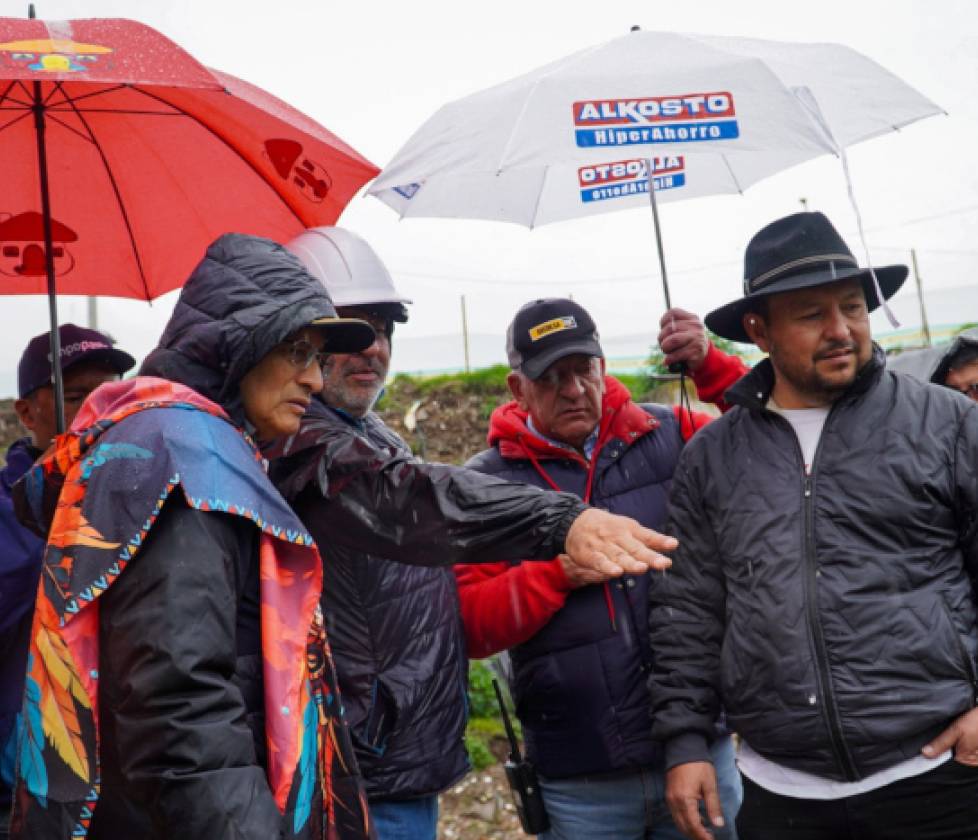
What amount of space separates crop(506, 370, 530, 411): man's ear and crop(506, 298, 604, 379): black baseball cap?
0.05 metres

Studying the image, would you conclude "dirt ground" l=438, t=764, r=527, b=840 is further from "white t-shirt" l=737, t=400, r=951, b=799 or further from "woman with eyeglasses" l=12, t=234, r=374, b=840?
"woman with eyeglasses" l=12, t=234, r=374, b=840

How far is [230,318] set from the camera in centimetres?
188

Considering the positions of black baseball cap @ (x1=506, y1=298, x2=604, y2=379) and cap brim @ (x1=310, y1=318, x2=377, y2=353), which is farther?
black baseball cap @ (x1=506, y1=298, x2=604, y2=379)

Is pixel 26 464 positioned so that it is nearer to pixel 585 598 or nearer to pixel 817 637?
pixel 585 598

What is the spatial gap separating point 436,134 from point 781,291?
120 cm

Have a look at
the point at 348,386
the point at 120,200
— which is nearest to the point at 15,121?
the point at 120,200

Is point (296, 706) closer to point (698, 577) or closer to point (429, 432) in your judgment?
point (698, 577)

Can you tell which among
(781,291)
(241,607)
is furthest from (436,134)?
(241,607)

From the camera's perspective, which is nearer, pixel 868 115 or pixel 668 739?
pixel 668 739

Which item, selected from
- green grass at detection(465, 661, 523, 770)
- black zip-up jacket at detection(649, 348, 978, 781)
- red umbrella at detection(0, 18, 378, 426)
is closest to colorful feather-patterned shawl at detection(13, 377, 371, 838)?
black zip-up jacket at detection(649, 348, 978, 781)

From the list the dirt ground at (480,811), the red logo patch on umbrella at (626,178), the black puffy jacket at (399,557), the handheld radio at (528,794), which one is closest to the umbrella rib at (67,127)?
the black puffy jacket at (399,557)

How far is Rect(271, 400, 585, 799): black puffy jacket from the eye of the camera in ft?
7.36

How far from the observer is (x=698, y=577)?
8.56 feet

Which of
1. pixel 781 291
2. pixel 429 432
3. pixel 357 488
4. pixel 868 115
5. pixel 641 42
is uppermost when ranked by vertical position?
pixel 641 42
